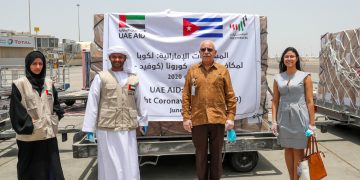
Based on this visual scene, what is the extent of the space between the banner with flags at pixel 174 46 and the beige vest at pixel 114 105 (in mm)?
1029

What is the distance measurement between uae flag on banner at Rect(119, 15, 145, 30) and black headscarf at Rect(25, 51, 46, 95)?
147 centimetres

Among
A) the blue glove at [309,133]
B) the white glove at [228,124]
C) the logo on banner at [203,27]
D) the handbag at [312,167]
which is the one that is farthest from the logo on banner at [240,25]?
the handbag at [312,167]

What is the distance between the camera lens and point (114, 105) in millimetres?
3754

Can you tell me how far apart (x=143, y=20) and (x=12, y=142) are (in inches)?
173

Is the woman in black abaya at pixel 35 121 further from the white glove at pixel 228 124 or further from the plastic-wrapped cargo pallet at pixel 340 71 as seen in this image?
the plastic-wrapped cargo pallet at pixel 340 71

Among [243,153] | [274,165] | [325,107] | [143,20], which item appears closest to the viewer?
[143,20]

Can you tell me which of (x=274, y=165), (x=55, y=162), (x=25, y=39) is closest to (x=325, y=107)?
(x=274, y=165)

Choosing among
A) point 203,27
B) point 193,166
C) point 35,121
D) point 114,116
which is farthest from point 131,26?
point 193,166

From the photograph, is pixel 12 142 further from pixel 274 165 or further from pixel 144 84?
pixel 274 165

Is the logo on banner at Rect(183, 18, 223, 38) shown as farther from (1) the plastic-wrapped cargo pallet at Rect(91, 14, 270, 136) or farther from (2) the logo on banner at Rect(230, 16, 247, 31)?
(1) the plastic-wrapped cargo pallet at Rect(91, 14, 270, 136)

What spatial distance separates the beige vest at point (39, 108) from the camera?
3.49 meters

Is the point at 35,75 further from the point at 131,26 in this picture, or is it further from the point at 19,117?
the point at 131,26

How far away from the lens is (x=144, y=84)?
16.1ft

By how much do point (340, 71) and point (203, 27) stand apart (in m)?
3.86
